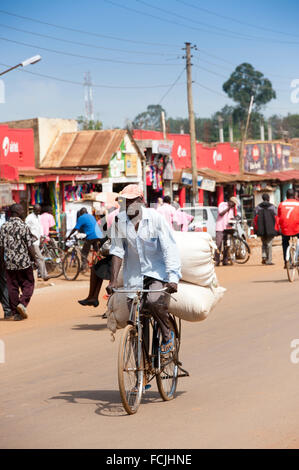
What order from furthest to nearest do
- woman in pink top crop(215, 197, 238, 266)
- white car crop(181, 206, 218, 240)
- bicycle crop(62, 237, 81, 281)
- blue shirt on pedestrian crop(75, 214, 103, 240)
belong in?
white car crop(181, 206, 218, 240) < woman in pink top crop(215, 197, 238, 266) < bicycle crop(62, 237, 81, 281) < blue shirt on pedestrian crop(75, 214, 103, 240)

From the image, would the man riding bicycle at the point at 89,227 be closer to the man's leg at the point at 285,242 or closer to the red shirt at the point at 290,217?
the man's leg at the point at 285,242

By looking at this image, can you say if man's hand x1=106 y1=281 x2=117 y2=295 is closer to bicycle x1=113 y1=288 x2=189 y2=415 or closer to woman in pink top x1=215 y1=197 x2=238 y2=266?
bicycle x1=113 y1=288 x2=189 y2=415

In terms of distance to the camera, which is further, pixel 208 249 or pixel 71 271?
pixel 71 271

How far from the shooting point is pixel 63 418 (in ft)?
20.6

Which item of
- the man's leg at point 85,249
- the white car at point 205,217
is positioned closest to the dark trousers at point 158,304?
the man's leg at point 85,249

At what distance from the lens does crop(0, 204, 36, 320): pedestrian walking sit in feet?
41.8

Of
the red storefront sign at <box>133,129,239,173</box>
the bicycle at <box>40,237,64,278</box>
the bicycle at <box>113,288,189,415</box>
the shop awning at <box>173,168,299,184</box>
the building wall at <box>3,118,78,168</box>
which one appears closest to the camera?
the bicycle at <box>113,288,189,415</box>

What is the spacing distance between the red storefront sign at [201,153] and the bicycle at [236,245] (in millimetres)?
13658

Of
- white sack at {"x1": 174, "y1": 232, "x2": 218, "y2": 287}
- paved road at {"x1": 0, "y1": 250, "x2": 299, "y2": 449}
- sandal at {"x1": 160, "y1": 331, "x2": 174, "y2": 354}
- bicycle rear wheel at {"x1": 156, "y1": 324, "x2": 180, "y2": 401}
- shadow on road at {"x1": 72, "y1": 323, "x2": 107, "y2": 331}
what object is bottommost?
shadow on road at {"x1": 72, "y1": 323, "x2": 107, "y2": 331}

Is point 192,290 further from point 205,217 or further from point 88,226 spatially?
point 205,217

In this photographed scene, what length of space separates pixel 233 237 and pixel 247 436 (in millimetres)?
17569

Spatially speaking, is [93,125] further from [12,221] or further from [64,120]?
[12,221]

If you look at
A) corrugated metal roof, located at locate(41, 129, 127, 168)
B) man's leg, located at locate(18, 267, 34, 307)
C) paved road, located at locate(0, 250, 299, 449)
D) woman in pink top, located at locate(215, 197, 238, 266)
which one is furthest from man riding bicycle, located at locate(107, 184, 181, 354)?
corrugated metal roof, located at locate(41, 129, 127, 168)

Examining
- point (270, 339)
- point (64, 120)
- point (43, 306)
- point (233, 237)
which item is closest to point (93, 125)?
point (64, 120)
